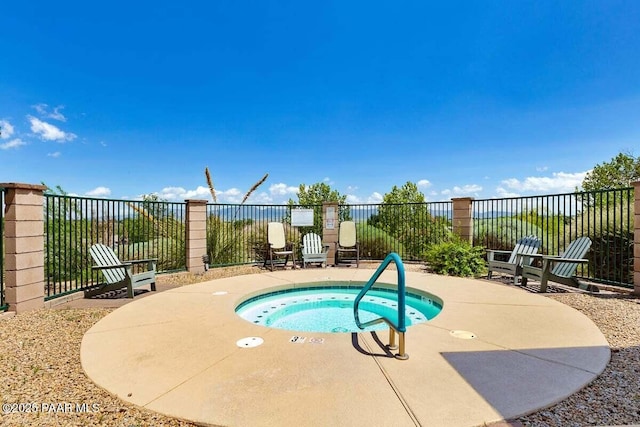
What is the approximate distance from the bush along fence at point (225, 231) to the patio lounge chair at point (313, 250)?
16.1 inches

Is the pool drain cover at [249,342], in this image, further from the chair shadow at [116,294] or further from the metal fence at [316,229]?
the metal fence at [316,229]

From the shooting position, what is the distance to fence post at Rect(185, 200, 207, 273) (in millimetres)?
6613

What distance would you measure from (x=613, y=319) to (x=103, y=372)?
203 inches

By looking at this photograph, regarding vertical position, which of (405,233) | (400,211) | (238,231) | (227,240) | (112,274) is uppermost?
(400,211)

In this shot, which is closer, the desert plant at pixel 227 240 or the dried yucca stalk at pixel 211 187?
the desert plant at pixel 227 240

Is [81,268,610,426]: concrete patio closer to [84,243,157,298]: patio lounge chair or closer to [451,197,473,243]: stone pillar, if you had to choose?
[84,243,157,298]: patio lounge chair

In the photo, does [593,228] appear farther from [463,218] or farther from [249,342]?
[249,342]

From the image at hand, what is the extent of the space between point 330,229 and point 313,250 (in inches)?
32.8

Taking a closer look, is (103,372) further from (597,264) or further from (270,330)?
(597,264)

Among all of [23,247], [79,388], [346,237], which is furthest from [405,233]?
[23,247]

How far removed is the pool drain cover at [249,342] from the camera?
8.34 feet

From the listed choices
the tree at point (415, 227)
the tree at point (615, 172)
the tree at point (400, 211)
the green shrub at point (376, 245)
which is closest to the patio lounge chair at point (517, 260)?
the tree at point (415, 227)

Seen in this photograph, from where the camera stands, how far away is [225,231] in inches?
301

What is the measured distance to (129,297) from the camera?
14.9 feet
